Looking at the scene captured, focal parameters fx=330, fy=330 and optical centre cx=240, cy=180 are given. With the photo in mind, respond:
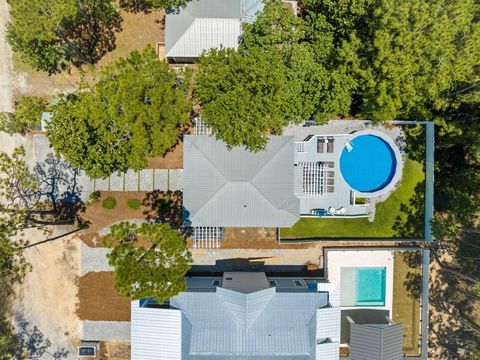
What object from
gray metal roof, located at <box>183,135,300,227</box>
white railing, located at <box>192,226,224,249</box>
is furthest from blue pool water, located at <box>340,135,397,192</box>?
white railing, located at <box>192,226,224,249</box>

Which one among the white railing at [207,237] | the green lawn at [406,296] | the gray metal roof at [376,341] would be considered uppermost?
the white railing at [207,237]

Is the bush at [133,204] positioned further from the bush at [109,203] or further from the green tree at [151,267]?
the green tree at [151,267]

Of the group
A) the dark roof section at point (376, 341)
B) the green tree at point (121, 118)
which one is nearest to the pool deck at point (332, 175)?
the dark roof section at point (376, 341)

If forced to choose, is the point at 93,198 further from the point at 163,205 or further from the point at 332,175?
the point at 332,175

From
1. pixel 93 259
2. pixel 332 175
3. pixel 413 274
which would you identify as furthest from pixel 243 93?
pixel 413 274

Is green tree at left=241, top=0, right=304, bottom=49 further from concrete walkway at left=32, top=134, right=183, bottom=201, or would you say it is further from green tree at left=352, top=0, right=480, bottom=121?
concrete walkway at left=32, top=134, right=183, bottom=201

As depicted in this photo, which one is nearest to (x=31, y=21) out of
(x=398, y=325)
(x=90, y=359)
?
(x=90, y=359)

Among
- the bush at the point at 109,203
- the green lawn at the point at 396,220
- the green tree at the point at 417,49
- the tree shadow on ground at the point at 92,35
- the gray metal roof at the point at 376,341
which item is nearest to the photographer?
the green tree at the point at 417,49
